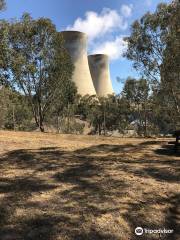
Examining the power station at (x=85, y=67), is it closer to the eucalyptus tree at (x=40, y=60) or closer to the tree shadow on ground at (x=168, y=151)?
the eucalyptus tree at (x=40, y=60)

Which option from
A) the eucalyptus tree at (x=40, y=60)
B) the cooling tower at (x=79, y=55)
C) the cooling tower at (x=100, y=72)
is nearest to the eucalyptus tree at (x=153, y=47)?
the eucalyptus tree at (x=40, y=60)

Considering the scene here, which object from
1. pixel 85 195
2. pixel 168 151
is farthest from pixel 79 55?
pixel 85 195

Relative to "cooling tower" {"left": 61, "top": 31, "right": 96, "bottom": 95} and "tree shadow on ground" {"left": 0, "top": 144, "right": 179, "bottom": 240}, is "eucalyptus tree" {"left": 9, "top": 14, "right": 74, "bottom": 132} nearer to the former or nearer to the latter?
"tree shadow on ground" {"left": 0, "top": 144, "right": 179, "bottom": 240}

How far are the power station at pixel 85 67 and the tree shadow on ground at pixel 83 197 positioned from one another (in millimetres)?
30907

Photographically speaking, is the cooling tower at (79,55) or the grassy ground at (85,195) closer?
the grassy ground at (85,195)

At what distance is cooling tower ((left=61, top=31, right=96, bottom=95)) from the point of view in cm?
5002

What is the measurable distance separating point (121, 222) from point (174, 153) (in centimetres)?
530

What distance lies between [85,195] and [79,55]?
153 feet

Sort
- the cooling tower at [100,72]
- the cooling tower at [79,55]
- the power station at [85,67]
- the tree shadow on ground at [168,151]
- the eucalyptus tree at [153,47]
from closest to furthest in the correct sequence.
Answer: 1. the tree shadow on ground at [168,151]
2. the eucalyptus tree at [153,47]
3. the cooling tower at [79,55]
4. the power station at [85,67]
5. the cooling tower at [100,72]

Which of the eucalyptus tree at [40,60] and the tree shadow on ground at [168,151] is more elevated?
the eucalyptus tree at [40,60]

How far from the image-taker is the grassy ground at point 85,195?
17.2 ft
